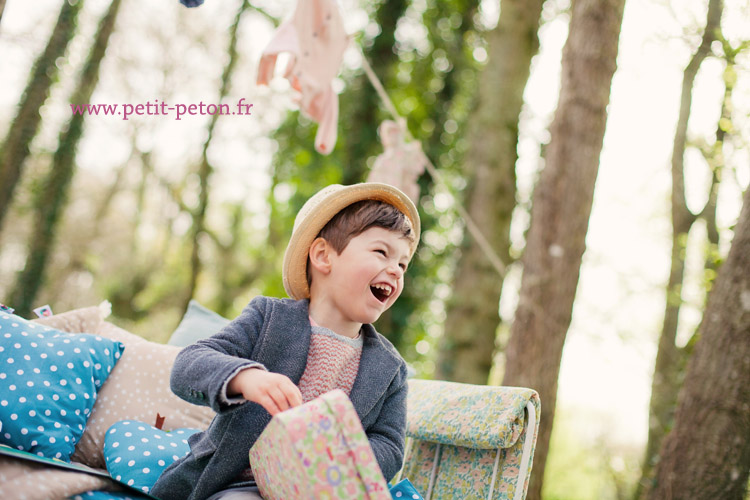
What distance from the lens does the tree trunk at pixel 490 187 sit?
514cm

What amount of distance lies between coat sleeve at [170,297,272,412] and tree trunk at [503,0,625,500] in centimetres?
203

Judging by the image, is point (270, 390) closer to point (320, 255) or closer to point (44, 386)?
point (320, 255)

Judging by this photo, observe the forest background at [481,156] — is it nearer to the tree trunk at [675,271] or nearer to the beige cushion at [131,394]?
the tree trunk at [675,271]

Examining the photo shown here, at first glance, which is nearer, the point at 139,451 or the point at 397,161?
the point at 139,451

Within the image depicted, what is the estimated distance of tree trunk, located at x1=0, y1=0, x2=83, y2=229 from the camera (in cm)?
670

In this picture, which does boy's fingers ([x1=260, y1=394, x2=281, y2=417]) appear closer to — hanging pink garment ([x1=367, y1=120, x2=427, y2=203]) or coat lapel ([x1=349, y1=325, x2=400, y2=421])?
coat lapel ([x1=349, y1=325, x2=400, y2=421])

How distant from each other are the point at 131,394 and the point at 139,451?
0.39 metres

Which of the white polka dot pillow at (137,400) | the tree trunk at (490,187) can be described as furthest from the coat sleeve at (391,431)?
the tree trunk at (490,187)

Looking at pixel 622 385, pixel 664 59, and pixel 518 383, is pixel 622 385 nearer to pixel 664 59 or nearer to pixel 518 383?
pixel 664 59

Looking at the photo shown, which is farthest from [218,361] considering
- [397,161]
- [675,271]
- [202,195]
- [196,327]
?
[202,195]

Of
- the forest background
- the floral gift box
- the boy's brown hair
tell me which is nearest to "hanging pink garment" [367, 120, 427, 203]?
the forest background

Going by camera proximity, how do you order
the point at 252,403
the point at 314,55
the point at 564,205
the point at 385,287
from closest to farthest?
1. the point at 252,403
2. the point at 385,287
3. the point at 564,205
4. the point at 314,55

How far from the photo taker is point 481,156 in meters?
5.50

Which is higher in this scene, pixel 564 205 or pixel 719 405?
pixel 564 205
